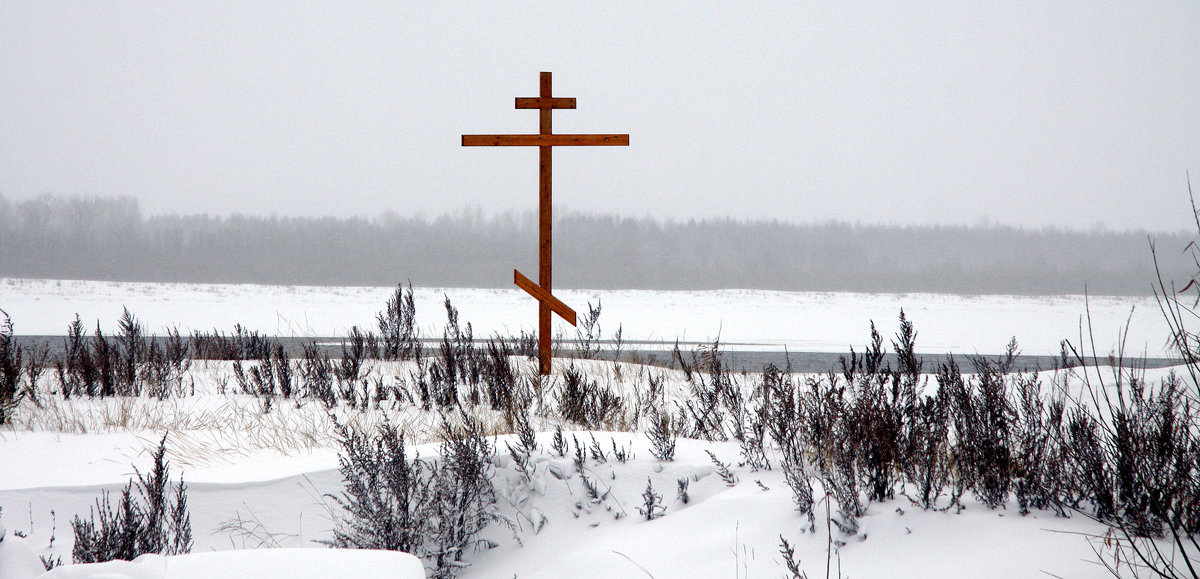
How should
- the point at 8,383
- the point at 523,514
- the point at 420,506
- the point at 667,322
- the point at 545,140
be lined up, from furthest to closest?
the point at 667,322 → the point at 545,140 → the point at 8,383 → the point at 523,514 → the point at 420,506

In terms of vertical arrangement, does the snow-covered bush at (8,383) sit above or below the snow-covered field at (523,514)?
above

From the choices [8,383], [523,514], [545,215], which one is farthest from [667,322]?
[523,514]

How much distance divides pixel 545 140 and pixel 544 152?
0.43ft

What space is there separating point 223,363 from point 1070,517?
8.39 m

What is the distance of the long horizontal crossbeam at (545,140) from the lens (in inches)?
274

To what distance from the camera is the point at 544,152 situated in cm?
702

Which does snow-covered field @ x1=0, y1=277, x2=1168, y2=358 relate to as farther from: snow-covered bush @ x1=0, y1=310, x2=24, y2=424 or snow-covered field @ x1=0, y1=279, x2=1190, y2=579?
snow-covered field @ x1=0, y1=279, x2=1190, y2=579

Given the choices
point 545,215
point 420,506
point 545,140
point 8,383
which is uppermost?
point 545,140

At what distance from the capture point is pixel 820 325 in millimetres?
23609

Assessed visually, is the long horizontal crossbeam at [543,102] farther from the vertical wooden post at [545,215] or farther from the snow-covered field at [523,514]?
the snow-covered field at [523,514]

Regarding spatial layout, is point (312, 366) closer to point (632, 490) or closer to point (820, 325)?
point (632, 490)

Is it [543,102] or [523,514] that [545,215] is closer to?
[543,102]

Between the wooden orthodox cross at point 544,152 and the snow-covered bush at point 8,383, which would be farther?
the wooden orthodox cross at point 544,152

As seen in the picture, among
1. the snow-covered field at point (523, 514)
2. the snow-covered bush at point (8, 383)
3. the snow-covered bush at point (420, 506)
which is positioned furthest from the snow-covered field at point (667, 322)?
the snow-covered bush at point (420, 506)
